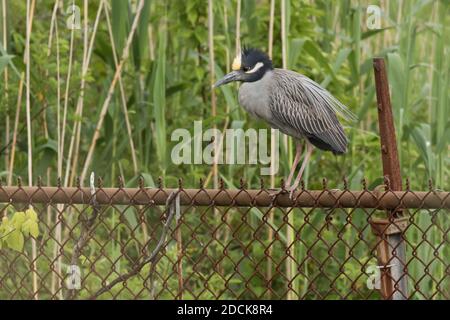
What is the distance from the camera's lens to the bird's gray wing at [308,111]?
15.2ft

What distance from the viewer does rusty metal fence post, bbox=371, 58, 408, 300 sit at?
3713 millimetres

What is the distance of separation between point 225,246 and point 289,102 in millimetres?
751

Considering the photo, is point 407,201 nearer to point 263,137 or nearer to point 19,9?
point 263,137

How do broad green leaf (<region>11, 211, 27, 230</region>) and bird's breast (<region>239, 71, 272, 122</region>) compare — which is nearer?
broad green leaf (<region>11, 211, 27, 230</region>)

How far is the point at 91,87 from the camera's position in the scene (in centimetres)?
728

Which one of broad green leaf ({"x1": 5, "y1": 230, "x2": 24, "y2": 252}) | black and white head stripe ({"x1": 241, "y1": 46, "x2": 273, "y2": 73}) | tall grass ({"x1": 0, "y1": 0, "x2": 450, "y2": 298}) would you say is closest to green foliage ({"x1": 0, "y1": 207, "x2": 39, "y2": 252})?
broad green leaf ({"x1": 5, "y1": 230, "x2": 24, "y2": 252})

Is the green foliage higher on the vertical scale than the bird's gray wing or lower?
lower

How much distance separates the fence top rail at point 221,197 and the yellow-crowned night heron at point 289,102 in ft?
3.38

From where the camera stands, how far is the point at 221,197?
3.58 m

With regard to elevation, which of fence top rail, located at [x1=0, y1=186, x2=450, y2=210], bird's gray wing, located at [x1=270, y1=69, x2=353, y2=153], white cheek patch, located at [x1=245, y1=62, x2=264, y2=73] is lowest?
fence top rail, located at [x1=0, y1=186, x2=450, y2=210]

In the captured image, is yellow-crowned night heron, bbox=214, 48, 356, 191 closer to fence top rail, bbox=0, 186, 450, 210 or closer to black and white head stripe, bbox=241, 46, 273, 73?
black and white head stripe, bbox=241, 46, 273, 73
